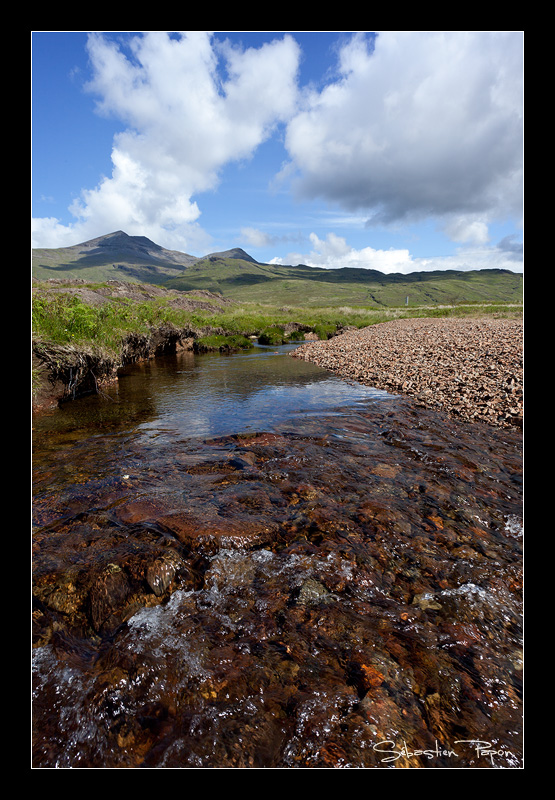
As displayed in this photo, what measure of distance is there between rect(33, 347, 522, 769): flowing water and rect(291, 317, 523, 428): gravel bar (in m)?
3.91

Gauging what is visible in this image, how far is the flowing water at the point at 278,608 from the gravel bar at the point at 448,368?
12.8ft

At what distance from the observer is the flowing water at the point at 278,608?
3205 millimetres

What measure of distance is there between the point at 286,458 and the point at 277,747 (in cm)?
634

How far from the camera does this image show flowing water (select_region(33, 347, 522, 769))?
3.21m

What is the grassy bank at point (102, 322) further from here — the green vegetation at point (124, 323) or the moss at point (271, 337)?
the moss at point (271, 337)

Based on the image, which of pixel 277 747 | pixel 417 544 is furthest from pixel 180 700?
pixel 417 544
